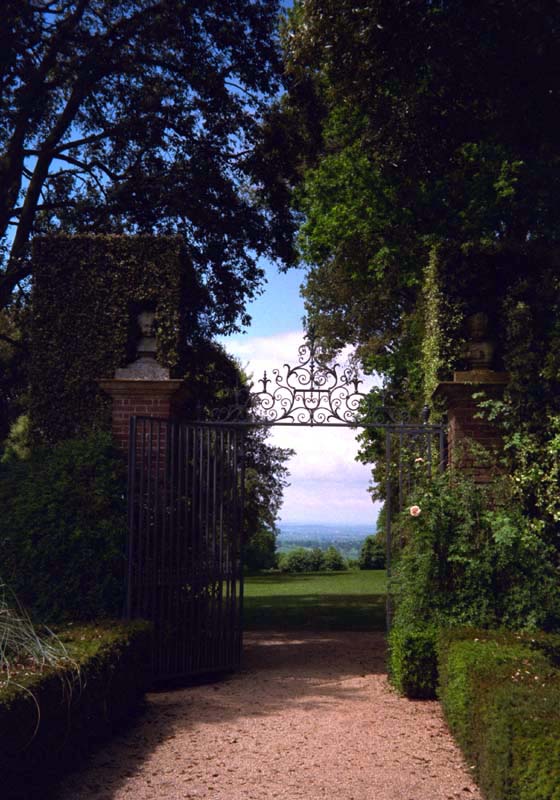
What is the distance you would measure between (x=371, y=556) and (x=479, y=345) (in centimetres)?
2258

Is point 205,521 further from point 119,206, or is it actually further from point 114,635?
point 119,206

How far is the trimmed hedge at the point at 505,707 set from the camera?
3967mm

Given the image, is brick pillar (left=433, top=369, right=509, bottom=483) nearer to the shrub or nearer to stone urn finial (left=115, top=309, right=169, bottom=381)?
stone urn finial (left=115, top=309, right=169, bottom=381)

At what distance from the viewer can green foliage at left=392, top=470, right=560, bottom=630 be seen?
24.9 ft

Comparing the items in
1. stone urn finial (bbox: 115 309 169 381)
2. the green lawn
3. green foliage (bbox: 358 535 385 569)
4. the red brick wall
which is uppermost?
stone urn finial (bbox: 115 309 169 381)

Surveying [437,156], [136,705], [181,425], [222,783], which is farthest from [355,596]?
[222,783]

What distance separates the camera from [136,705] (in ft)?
23.0

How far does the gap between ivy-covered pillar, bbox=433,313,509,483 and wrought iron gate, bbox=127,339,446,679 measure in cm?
34

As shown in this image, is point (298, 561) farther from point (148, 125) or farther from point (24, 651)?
point (24, 651)

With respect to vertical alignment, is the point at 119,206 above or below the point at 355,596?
above

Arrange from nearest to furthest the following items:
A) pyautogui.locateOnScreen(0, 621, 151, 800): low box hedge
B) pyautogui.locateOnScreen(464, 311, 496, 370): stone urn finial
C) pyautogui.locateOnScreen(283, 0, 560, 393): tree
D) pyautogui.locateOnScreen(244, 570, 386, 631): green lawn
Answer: pyautogui.locateOnScreen(0, 621, 151, 800): low box hedge, pyautogui.locateOnScreen(464, 311, 496, 370): stone urn finial, pyautogui.locateOnScreen(283, 0, 560, 393): tree, pyautogui.locateOnScreen(244, 570, 386, 631): green lawn

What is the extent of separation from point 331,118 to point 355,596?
10712 millimetres

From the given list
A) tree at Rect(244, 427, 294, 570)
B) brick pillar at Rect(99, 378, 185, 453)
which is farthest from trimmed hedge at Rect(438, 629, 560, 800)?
tree at Rect(244, 427, 294, 570)

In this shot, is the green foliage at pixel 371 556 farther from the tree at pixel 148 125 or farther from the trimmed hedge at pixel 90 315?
the trimmed hedge at pixel 90 315
